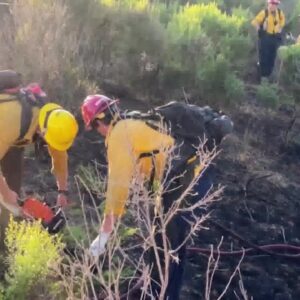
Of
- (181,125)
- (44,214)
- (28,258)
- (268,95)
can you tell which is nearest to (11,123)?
(44,214)

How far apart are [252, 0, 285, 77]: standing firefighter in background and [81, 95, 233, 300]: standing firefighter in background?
8.55 m

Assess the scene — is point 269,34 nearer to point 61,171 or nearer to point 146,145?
point 61,171

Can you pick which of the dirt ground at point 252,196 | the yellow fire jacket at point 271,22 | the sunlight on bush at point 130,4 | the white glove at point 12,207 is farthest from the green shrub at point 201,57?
the white glove at point 12,207

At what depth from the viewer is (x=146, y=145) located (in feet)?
16.7

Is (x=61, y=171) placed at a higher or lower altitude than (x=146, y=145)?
lower

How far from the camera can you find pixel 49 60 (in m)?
9.15

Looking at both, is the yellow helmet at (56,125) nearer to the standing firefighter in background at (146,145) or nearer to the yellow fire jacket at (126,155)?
the standing firefighter in background at (146,145)

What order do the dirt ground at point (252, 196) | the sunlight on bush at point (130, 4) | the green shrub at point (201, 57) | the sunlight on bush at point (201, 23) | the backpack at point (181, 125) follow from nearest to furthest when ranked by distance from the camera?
1. the backpack at point (181, 125)
2. the dirt ground at point (252, 196)
3. the sunlight on bush at point (130, 4)
4. the green shrub at point (201, 57)
5. the sunlight on bush at point (201, 23)

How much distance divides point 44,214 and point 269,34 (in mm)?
8878

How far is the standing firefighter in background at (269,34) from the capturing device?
44.8 feet

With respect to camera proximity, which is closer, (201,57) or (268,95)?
(201,57)

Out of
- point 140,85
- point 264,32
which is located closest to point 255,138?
point 140,85

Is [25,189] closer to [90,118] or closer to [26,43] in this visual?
[26,43]

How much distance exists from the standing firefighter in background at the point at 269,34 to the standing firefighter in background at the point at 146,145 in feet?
28.1
